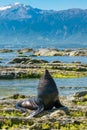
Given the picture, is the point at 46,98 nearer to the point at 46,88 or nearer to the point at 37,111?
the point at 46,88

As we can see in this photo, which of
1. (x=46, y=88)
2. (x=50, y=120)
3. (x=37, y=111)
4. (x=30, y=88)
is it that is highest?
(x=46, y=88)

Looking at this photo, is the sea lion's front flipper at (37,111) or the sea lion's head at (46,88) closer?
the sea lion's front flipper at (37,111)

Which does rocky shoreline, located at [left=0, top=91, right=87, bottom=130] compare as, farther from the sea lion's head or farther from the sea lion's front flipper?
the sea lion's head

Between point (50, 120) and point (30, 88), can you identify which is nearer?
point (50, 120)

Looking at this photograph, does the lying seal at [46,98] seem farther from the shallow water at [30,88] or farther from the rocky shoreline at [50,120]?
the shallow water at [30,88]

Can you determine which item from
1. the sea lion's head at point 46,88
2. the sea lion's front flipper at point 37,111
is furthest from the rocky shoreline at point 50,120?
the sea lion's head at point 46,88

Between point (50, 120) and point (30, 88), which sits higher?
point (50, 120)

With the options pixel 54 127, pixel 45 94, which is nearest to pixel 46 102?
pixel 45 94

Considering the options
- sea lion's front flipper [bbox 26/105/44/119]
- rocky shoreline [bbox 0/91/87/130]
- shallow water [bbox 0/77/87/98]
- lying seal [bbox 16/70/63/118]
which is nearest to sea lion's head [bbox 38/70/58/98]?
lying seal [bbox 16/70/63/118]

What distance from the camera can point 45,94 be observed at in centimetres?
A: 2012

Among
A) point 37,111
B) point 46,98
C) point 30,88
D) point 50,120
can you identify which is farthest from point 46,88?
point 30,88

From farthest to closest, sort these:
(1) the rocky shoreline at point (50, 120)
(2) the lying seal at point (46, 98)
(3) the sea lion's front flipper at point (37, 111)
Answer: (2) the lying seal at point (46, 98)
(3) the sea lion's front flipper at point (37, 111)
(1) the rocky shoreline at point (50, 120)

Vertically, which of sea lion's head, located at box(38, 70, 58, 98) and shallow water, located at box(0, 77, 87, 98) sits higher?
sea lion's head, located at box(38, 70, 58, 98)

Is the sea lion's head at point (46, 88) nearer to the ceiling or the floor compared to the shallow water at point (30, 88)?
nearer to the ceiling
